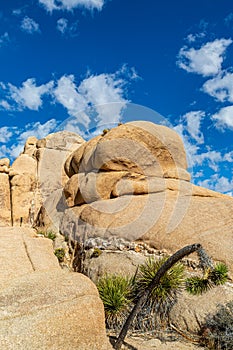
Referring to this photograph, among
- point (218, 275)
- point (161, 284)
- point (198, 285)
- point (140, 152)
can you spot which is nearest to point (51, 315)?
point (161, 284)

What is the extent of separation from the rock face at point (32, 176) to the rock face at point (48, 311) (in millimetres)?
14914

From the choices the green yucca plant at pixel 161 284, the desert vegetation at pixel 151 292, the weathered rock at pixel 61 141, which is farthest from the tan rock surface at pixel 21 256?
the weathered rock at pixel 61 141

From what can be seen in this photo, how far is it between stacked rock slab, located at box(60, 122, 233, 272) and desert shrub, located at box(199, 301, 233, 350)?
2.40 meters

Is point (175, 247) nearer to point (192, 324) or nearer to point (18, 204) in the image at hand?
point (192, 324)

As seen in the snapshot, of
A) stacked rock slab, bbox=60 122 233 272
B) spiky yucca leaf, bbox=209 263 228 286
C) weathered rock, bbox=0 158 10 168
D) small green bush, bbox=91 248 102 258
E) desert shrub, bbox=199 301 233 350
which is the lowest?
desert shrub, bbox=199 301 233 350

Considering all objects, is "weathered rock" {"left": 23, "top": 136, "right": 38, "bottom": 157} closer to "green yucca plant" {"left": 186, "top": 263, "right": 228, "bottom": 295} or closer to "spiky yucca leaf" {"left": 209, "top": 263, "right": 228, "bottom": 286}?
"green yucca plant" {"left": 186, "top": 263, "right": 228, "bottom": 295}

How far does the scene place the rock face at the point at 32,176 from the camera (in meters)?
22.0

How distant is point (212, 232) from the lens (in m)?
12.8

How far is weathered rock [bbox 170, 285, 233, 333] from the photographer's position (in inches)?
370

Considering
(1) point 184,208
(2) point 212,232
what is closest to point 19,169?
(1) point 184,208

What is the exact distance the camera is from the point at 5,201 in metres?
21.6

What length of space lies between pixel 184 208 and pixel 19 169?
54.5 ft

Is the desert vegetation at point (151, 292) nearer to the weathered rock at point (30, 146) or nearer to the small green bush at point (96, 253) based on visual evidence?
the small green bush at point (96, 253)

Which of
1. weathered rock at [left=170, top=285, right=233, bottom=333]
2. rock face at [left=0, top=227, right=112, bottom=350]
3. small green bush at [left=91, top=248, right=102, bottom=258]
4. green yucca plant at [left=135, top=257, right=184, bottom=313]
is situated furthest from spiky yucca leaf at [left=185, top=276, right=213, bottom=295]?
rock face at [left=0, top=227, right=112, bottom=350]
